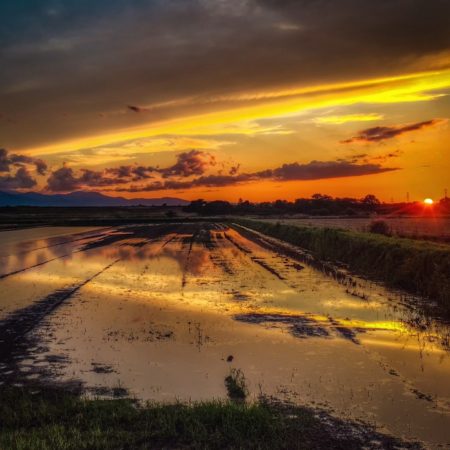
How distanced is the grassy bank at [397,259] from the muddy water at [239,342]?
1.30 metres

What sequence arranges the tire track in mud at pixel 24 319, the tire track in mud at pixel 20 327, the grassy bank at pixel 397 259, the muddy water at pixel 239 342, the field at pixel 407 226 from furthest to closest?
the field at pixel 407 226, the grassy bank at pixel 397 259, the tire track in mud at pixel 24 319, the tire track in mud at pixel 20 327, the muddy water at pixel 239 342

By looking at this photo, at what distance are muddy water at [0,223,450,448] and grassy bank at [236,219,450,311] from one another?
130 cm

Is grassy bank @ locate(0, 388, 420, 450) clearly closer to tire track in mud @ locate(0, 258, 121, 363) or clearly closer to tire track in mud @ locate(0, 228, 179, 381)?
tire track in mud @ locate(0, 228, 179, 381)

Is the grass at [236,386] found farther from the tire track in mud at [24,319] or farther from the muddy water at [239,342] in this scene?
the tire track in mud at [24,319]

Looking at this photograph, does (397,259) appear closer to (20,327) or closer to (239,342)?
(239,342)

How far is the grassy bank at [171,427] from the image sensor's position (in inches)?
239

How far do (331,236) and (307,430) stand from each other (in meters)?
27.1

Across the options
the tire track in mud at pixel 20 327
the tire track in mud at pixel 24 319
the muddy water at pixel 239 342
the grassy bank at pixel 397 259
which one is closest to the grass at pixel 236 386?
the muddy water at pixel 239 342

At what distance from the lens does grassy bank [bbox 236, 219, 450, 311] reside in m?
17.1

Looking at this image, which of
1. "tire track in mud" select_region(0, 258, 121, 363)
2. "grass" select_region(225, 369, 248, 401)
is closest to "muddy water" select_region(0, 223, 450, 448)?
"tire track in mud" select_region(0, 258, 121, 363)

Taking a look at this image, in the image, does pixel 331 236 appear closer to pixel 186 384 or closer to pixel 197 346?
pixel 197 346

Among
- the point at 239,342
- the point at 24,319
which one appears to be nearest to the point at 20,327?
the point at 24,319

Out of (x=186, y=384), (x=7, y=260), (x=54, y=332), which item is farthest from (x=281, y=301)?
(x=7, y=260)

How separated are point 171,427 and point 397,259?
664 inches
